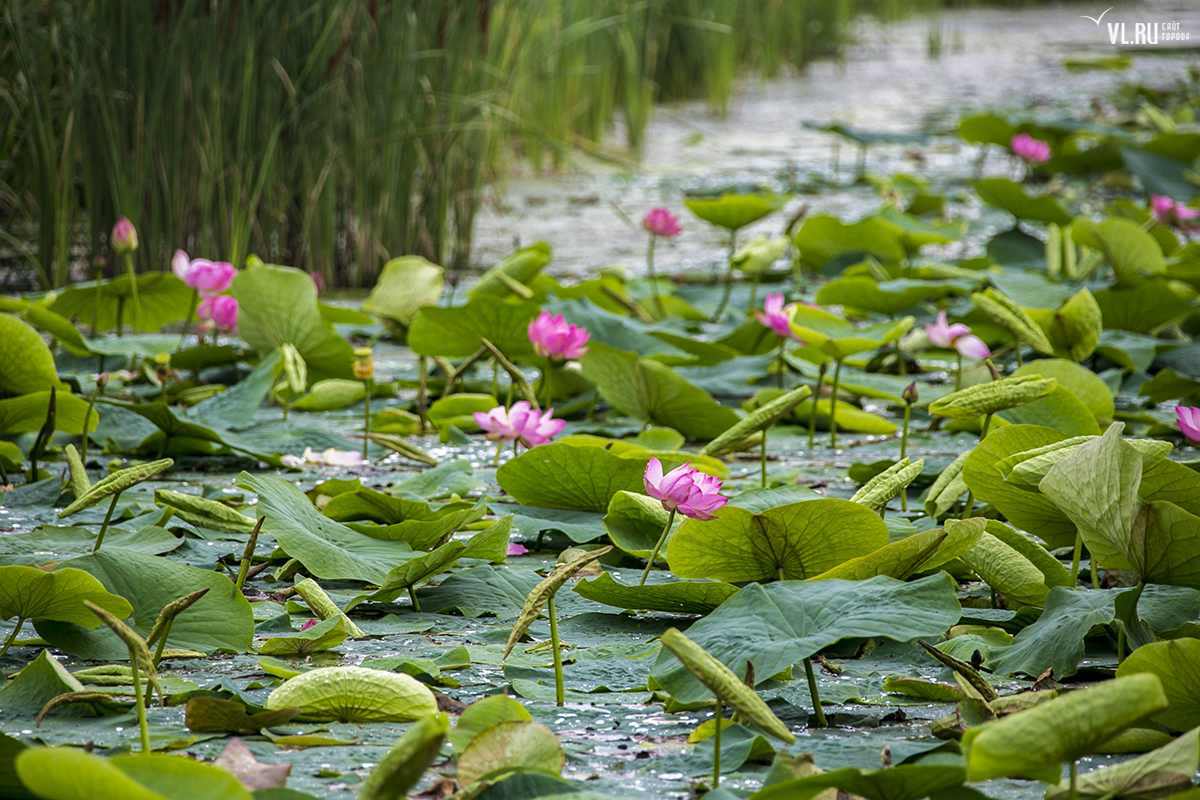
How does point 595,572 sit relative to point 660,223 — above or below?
below

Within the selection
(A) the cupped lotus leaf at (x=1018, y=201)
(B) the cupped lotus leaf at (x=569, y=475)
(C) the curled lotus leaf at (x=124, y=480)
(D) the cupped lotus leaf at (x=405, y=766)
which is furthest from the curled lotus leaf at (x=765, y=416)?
Result: (A) the cupped lotus leaf at (x=1018, y=201)

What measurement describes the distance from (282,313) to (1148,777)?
1437 millimetres

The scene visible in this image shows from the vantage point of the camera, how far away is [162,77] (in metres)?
2.30

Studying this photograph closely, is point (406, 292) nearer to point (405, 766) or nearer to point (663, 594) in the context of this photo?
point (663, 594)

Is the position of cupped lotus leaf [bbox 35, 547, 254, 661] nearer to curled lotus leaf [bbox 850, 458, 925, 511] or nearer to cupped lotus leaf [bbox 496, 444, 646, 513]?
cupped lotus leaf [bbox 496, 444, 646, 513]

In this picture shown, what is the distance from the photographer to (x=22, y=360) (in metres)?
1.38

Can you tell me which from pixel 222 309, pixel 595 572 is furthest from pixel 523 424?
pixel 222 309

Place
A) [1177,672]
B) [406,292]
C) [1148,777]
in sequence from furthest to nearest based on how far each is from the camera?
1. [406,292]
2. [1177,672]
3. [1148,777]

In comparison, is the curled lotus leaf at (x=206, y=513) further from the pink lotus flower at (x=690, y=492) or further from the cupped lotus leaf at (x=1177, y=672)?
the cupped lotus leaf at (x=1177, y=672)

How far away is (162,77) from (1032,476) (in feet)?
6.74

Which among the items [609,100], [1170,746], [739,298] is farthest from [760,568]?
[609,100]

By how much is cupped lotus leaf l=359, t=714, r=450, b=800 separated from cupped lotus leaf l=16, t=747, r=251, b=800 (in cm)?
6

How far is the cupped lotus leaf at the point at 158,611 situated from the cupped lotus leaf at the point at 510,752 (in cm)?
30

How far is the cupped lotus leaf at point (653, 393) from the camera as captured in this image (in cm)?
148
